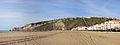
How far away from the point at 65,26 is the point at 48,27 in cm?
1888

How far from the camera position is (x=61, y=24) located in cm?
18375

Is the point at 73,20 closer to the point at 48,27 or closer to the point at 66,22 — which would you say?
the point at 66,22

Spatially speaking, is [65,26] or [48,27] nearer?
[65,26]

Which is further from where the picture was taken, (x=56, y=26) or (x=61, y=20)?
(x=61, y=20)

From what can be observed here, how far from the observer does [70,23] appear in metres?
179

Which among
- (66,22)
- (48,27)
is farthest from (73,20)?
(48,27)

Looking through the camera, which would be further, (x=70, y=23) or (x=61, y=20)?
(x=61, y=20)

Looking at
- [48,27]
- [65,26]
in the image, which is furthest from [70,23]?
[48,27]

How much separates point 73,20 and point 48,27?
2061cm

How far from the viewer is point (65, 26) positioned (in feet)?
575

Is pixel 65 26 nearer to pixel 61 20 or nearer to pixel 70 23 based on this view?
pixel 70 23

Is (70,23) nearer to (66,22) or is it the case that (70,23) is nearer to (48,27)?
(66,22)

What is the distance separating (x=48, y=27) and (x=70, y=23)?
19712 mm

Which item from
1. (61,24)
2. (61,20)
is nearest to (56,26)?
(61,24)
